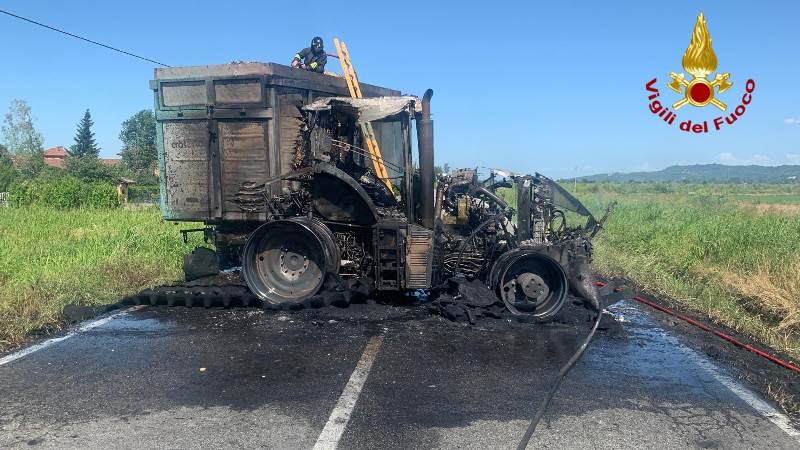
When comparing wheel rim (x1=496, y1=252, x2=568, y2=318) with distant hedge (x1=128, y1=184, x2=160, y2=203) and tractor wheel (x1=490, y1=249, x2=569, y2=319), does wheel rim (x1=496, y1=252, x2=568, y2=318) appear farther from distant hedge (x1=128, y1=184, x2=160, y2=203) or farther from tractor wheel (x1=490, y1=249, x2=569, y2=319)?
distant hedge (x1=128, y1=184, x2=160, y2=203)

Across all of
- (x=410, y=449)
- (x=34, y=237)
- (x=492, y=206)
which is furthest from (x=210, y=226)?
(x=34, y=237)

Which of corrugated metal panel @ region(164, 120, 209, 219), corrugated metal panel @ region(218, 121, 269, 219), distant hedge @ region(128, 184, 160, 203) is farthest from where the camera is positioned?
distant hedge @ region(128, 184, 160, 203)

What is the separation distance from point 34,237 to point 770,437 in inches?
591

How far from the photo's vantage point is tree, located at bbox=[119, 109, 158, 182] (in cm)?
6429

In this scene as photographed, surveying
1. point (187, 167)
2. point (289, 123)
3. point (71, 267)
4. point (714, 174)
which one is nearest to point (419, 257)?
point (289, 123)

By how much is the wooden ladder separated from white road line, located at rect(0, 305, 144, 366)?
3.46 m

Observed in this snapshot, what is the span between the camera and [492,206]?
23.7 feet

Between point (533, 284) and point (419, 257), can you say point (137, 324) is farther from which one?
point (533, 284)

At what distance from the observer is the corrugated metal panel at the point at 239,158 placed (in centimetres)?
743

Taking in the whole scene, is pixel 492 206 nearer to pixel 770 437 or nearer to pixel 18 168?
pixel 770 437

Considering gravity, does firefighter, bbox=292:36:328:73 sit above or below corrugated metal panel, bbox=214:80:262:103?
above

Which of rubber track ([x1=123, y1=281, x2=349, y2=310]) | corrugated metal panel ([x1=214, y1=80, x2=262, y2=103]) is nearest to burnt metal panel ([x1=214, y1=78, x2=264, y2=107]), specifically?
corrugated metal panel ([x1=214, y1=80, x2=262, y2=103])

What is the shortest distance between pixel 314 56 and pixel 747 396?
7.62 m

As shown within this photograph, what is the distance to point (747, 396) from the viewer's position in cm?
420
